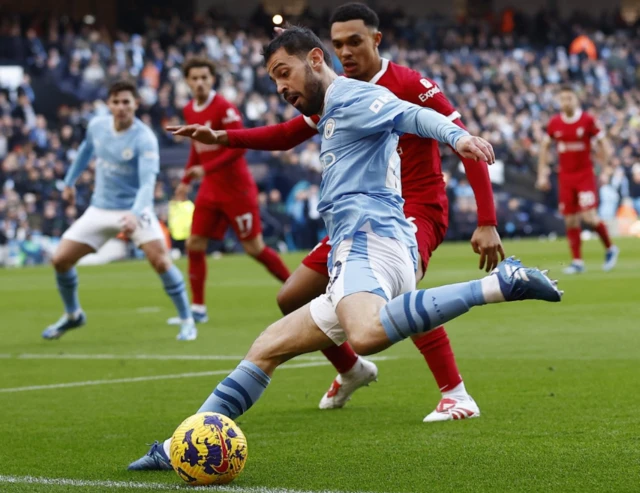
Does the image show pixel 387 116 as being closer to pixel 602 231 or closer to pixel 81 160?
pixel 81 160

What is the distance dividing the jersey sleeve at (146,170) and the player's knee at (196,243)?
181cm

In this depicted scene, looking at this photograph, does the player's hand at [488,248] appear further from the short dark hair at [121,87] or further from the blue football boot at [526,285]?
the short dark hair at [121,87]

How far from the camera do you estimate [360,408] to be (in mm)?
7109

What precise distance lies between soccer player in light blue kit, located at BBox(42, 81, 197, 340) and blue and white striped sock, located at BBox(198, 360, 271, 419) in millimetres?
5738

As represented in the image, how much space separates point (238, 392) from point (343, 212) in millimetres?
905

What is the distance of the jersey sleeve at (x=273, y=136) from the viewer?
6.32 metres

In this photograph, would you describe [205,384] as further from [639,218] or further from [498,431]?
[639,218]

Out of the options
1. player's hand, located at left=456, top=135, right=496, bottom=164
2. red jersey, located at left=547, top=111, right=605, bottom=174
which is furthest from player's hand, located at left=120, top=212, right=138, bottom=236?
red jersey, located at left=547, top=111, right=605, bottom=174

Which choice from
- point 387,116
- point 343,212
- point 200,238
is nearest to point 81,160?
point 200,238

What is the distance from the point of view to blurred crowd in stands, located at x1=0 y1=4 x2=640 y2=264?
2903 cm

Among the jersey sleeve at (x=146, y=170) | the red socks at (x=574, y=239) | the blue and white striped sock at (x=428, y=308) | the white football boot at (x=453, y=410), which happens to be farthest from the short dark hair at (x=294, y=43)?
the red socks at (x=574, y=239)

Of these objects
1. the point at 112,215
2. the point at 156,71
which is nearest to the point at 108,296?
the point at 112,215

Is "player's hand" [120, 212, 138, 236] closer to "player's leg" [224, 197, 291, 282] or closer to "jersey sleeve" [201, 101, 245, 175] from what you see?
"jersey sleeve" [201, 101, 245, 175]

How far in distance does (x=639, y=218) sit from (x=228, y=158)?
24.9 metres
